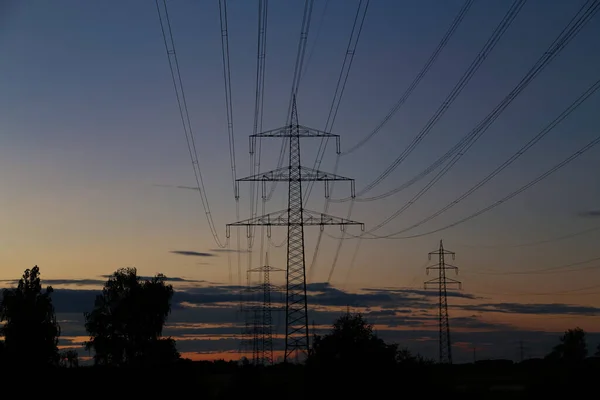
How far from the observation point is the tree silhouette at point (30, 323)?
95.1m

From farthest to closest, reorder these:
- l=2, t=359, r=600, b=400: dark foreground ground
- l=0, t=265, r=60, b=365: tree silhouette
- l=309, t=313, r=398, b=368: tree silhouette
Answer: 1. l=0, t=265, r=60, b=365: tree silhouette
2. l=309, t=313, r=398, b=368: tree silhouette
3. l=2, t=359, r=600, b=400: dark foreground ground

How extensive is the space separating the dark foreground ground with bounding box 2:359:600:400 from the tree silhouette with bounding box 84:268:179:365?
30.1 metres

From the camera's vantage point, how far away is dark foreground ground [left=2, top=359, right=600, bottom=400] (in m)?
46.2

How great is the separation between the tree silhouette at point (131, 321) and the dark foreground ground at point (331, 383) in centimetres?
3007

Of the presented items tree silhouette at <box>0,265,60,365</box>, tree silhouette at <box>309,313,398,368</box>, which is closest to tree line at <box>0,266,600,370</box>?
tree silhouette at <box>0,265,60,365</box>

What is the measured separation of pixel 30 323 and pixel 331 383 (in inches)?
2122

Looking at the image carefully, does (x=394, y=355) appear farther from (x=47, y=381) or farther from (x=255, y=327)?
(x=255, y=327)

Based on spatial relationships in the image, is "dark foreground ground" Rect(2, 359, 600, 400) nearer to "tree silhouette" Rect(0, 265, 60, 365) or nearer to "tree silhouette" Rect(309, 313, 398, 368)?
"tree silhouette" Rect(309, 313, 398, 368)

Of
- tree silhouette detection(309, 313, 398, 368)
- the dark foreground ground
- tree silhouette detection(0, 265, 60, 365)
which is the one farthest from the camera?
tree silhouette detection(0, 265, 60, 365)

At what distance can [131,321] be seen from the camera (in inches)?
4218

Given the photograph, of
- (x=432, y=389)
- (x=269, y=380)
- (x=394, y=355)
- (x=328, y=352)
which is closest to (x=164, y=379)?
(x=269, y=380)

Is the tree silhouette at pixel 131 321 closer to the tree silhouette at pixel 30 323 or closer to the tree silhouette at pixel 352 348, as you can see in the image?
the tree silhouette at pixel 30 323

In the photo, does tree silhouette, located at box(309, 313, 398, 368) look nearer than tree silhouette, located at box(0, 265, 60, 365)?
Yes

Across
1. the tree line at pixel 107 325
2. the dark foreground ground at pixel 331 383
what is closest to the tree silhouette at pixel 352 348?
the dark foreground ground at pixel 331 383
